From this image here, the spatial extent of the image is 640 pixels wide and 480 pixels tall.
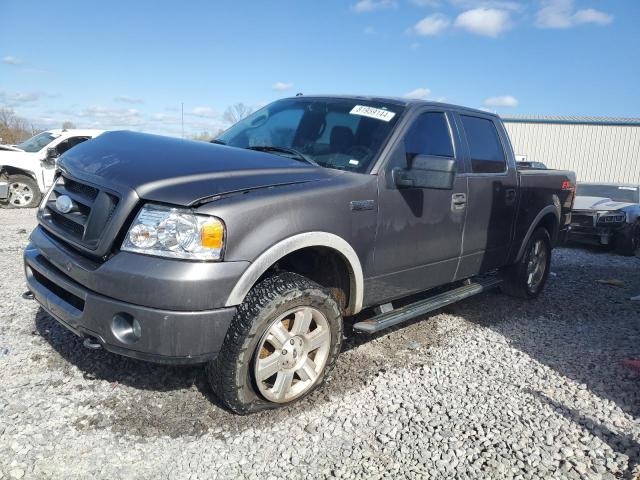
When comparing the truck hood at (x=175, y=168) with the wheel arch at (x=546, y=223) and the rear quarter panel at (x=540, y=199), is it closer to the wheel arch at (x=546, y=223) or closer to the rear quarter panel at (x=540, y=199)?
the rear quarter panel at (x=540, y=199)

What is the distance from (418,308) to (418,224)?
2.25ft

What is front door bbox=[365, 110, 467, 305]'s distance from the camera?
3447 millimetres

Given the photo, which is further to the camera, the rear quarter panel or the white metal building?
the white metal building

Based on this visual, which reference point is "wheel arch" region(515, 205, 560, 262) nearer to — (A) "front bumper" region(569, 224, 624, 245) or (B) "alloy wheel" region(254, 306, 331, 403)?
(B) "alloy wheel" region(254, 306, 331, 403)

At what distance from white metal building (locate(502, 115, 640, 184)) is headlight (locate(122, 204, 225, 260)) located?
2661cm

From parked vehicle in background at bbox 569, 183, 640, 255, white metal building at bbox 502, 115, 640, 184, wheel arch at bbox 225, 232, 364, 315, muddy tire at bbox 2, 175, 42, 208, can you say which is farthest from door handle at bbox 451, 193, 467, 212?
white metal building at bbox 502, 115, 640, 184

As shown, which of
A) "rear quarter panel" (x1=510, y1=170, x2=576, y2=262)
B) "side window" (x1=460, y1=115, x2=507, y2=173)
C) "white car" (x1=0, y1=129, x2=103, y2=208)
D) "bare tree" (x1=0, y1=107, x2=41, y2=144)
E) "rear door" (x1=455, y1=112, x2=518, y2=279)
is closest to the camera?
"rear door" (x1=455, y1=112, x2=518, y2=279)

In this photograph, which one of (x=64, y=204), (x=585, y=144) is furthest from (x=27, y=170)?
(x=585, y=144)

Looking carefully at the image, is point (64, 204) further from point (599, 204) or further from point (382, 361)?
point (599, 204)

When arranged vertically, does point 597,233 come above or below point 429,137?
below

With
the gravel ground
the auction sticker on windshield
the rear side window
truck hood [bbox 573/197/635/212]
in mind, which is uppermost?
the auction sticker on windshield

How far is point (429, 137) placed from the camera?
3.92m

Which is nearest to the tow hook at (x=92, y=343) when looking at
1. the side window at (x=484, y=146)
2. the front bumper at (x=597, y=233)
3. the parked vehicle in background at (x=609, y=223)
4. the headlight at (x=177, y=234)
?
the headlight at (x=177, y=234)

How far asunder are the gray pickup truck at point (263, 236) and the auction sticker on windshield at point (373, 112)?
2 centimetres
